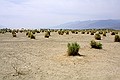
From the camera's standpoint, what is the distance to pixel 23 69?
47.2ft

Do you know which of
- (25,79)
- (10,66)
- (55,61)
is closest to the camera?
(25,79)

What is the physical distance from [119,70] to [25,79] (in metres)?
5.78

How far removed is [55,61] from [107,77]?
209 inches

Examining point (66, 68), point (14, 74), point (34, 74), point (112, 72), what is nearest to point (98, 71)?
point (112, 72)

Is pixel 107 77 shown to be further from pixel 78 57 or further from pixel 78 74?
pixel 78 57

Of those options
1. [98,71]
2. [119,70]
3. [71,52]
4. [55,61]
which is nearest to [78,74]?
[98,71]

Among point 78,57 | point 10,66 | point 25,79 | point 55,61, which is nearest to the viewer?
point 25,79

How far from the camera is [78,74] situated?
13.5 metres

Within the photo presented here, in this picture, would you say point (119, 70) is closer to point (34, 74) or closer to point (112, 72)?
point (112, 72)

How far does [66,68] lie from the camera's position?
15.1m

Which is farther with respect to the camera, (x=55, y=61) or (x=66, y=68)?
(x=55, y=61)

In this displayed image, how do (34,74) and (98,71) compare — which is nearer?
(34,74)

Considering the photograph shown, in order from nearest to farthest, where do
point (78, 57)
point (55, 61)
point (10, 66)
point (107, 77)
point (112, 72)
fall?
point (107, 77), point (112, 72), point (10, 66), point (55, 61), point (78, 57)

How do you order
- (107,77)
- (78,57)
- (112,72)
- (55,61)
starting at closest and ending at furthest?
(107,77)
(112,72)
(55,61)
(78,57)
